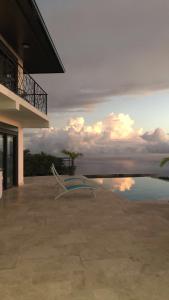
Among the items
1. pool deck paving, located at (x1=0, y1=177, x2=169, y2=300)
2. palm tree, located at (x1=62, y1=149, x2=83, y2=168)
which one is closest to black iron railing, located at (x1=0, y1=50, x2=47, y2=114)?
pool deck paving, located at (x1=0, y1=177, x2=169, y2=300)

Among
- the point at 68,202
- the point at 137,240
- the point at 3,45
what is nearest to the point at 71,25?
the point at 3,45

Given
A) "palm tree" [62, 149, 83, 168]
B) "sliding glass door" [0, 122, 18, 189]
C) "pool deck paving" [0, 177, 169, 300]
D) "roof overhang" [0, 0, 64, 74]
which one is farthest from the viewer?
"palm tree" [62, 149, 83, 168]

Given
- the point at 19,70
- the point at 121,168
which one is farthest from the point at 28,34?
the point at 121,168

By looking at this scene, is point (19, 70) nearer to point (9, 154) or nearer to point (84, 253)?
point (9, 154)

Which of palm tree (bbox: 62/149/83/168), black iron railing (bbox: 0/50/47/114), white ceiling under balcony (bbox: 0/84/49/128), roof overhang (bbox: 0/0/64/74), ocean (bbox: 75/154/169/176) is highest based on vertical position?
roof overhang (bbox: 0/0/64/74)

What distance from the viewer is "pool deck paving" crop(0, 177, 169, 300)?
306 centimetres

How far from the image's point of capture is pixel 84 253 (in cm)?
412

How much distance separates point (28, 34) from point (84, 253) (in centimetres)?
681

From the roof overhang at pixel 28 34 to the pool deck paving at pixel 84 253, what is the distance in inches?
194

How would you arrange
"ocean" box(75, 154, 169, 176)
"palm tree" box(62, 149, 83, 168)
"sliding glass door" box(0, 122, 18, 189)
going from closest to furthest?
"sliding glass door" box(0, 122, 18, 189) → "palm tree" box(62, 149, 83, 168) → "ocean" box(75, 154, 169, 176)

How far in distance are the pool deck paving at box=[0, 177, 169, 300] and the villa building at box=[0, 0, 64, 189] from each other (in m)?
3.62

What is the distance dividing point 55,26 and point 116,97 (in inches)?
355

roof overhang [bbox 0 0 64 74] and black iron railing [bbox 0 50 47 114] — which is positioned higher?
roof overhang [bbox 0 0 64 74]

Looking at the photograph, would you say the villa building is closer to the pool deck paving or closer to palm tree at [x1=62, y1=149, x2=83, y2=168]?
the pool deck paving
